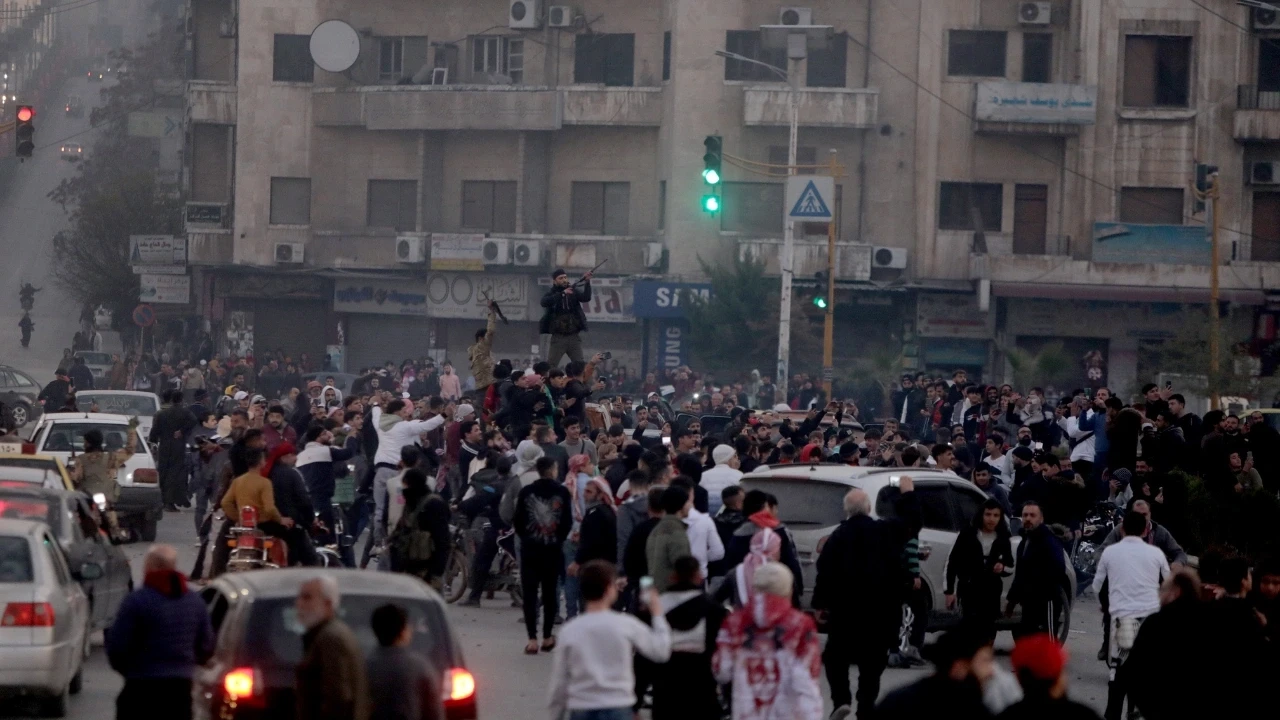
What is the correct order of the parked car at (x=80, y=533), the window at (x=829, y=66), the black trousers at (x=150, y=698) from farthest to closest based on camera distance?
the window at (x=829, y=66)
the parked car at (x=80, y=533)
the black trousers at (x=150, y=698)

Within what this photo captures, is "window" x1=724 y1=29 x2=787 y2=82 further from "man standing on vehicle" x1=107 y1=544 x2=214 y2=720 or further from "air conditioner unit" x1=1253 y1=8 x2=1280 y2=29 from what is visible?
"man standing on vehicle" x1=107 y1=544 x2=214 y2=720

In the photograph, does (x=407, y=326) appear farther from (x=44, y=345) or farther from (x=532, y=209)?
(x=44, y=345)

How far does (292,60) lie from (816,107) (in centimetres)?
1547

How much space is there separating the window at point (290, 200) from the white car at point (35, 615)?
4150 centimetres

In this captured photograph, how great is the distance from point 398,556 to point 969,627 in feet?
23.4

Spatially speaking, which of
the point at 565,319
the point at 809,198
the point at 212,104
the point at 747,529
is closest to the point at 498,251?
the point at 212,104

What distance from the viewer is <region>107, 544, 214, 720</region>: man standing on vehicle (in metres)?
Answer: 8.73

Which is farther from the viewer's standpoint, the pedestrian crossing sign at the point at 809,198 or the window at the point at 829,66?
the window at the point at 829,66

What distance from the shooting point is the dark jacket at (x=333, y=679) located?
734 cm

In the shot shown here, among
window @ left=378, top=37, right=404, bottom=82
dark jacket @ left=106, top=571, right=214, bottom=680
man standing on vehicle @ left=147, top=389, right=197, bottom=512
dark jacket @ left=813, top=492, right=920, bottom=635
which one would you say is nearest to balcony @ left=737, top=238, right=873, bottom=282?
window @ left=378, top=37, right=404, bottom=82

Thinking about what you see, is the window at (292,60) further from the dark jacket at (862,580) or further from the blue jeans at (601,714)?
the blue jeans at (601,714)

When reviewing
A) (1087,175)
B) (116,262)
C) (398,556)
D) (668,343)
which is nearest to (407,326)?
(668,343)

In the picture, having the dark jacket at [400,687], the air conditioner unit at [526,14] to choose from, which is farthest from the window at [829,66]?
the dark jacket at [400,687]

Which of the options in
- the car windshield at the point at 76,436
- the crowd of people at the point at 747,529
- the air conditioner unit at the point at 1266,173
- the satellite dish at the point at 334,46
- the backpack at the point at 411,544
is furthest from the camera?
the satellite dish at the point at 334,46
